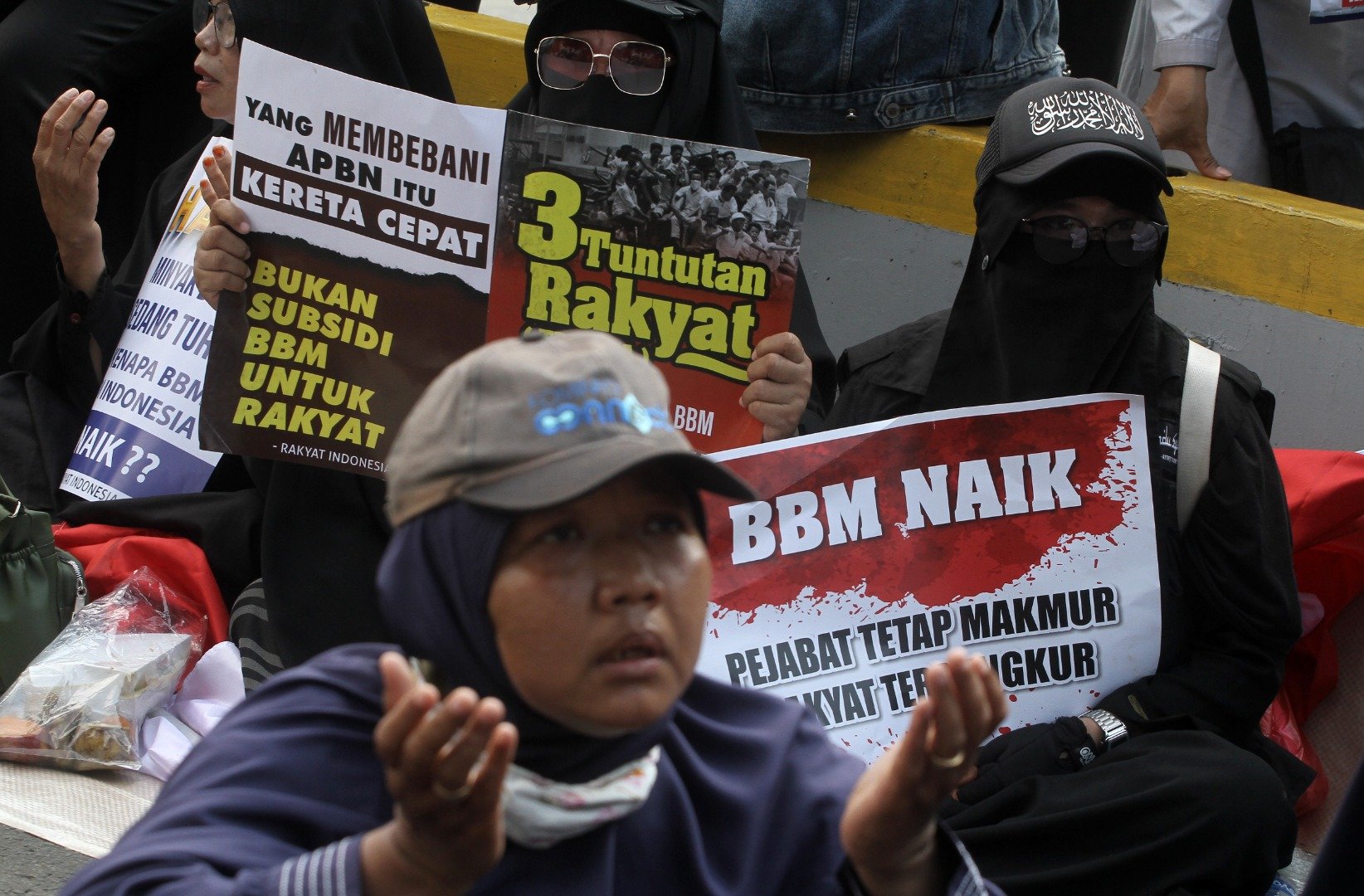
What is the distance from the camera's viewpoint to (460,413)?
1409mm

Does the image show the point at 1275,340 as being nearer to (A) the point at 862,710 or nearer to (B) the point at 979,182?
(B) the point at 979,182

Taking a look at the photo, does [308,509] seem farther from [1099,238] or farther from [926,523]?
[1099,238]

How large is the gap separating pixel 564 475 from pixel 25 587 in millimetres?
2441

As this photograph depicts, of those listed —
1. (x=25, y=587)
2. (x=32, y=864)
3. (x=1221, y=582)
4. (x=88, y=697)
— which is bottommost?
(x=32, y=864)

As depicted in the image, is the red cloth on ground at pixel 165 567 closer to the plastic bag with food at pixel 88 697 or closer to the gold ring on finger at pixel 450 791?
the plastic bag with food at pixel 88 697

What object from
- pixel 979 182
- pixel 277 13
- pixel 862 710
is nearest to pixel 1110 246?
pixel 979 182

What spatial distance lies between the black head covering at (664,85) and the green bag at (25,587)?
1.43 m

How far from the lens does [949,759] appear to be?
136cm

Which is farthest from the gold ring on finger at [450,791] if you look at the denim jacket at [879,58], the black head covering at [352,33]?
the denim jacket at [879,58]

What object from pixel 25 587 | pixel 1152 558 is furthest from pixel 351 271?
pixel 1152 558

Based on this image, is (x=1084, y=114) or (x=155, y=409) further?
(x=155, y=409)

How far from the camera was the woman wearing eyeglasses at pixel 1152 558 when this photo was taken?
2.77 m

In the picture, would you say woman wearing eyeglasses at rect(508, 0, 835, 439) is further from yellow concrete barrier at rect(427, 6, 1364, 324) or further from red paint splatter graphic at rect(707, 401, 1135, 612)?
yellow concrete barrier at rect(427, 6, 1364, 324)

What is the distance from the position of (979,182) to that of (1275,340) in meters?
1.28
